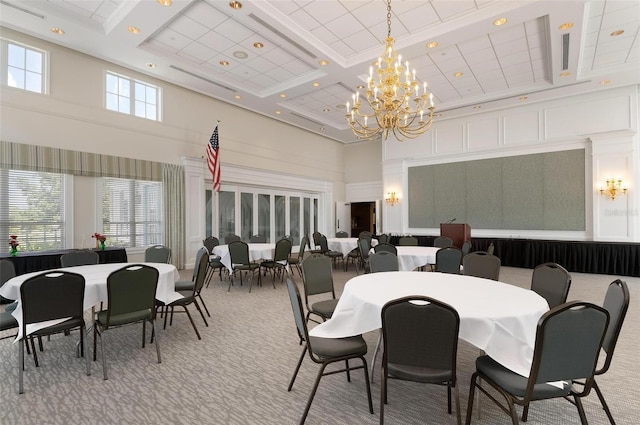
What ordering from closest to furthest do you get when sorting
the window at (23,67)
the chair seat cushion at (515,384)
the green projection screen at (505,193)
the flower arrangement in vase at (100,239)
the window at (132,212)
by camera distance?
the chair seat cushion at (515,384) < the window at (23,67) < the flower arrangement in vase at (100,239) < the window at (132,212) < the green projection screen at (505,193)

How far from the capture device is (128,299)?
306 cm

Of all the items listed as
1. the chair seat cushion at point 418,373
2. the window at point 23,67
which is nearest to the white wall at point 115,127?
the window at point 23,67

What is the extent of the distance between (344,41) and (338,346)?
20.0 ft

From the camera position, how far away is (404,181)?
461 inches

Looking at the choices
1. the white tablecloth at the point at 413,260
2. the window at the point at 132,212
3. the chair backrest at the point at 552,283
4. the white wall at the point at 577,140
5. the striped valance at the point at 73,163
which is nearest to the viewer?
the chair backrest at the point at 552,283

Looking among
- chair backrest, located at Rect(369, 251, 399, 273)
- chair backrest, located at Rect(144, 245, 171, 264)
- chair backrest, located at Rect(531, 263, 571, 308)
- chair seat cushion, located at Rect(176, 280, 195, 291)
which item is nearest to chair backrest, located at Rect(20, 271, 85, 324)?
chair seat cushion, located at Rect(176, 280, 195, 291)

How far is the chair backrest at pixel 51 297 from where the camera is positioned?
103 inches

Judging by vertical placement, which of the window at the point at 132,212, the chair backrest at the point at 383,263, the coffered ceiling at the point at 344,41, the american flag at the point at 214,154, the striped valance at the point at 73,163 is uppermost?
the coffered ceiling at the point at 344,41

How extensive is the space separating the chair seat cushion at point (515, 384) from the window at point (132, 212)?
799 cm

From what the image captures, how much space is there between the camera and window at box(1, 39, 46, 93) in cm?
595

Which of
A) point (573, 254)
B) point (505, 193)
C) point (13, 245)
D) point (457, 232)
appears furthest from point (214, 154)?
point (573, 254)

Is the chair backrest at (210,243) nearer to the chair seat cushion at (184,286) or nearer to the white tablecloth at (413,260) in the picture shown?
the chair seat cushion at (184,286)

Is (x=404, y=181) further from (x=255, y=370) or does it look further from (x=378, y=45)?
(x=255, y=370)

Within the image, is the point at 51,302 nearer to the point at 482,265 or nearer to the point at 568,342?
the point at 568,342
